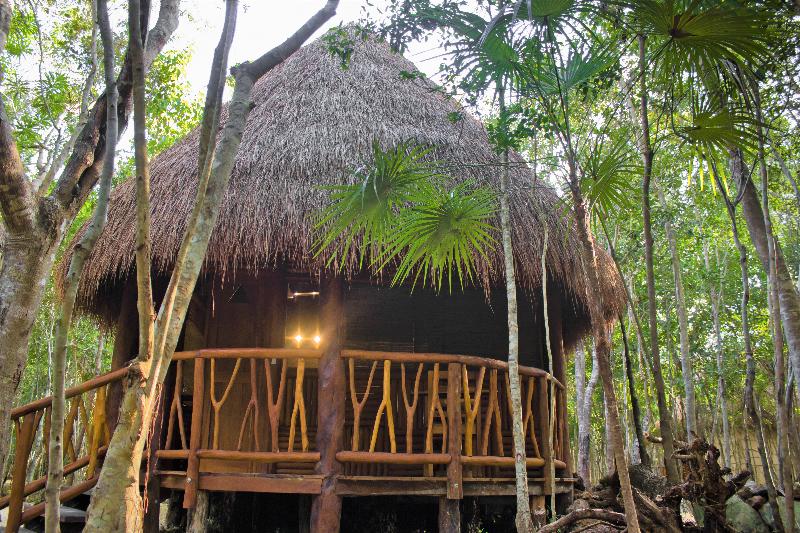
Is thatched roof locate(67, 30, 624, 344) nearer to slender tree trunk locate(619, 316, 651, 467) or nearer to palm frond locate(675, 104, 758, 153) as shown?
slender tree trunk locate(619, 316, 651, 467)

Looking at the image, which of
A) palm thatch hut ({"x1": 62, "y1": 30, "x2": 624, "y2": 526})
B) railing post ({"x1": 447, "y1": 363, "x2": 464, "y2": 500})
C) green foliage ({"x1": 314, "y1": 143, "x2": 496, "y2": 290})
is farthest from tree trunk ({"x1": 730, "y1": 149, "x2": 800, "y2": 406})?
Result: railing post ({"x1": 447, "y1": 363, "x2": 464, "y2": 500})

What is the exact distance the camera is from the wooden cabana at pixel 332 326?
15.8 feet

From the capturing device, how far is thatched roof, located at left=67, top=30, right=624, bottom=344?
17.0 ft

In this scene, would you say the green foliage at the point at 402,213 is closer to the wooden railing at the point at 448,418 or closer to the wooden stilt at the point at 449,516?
the wooden railing at the point at 448,418

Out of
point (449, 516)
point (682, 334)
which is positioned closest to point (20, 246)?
point (449, 516)

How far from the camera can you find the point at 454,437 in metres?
4.80

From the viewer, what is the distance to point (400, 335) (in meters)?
6.99

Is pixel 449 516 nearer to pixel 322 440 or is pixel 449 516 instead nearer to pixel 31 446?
pixel 322 440

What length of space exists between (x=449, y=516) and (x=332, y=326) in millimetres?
1593

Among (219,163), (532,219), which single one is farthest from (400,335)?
(219,163)

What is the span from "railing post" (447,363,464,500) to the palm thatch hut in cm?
1

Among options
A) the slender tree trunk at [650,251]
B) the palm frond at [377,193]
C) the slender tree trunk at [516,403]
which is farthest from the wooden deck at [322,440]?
the slender tree trunk at [650,251]

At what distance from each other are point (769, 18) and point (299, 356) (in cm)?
356

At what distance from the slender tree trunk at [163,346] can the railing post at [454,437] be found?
2.49 metres
